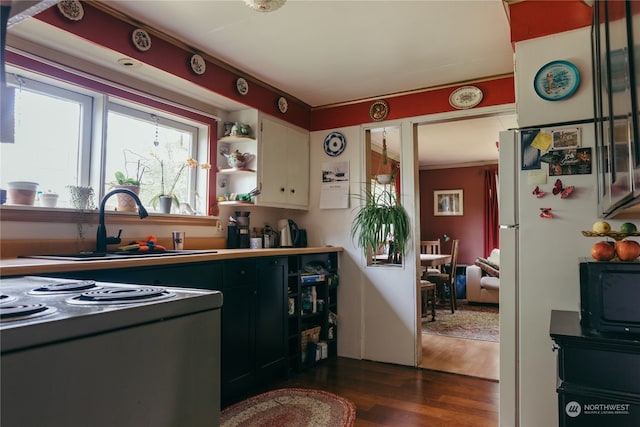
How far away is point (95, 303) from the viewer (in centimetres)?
72

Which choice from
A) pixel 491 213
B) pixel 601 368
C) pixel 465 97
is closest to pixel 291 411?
pixel 601 368

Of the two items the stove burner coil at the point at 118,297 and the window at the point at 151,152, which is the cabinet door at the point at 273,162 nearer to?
the window at the point at 151,152

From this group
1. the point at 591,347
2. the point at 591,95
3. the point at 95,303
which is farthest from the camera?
the point at 591,95

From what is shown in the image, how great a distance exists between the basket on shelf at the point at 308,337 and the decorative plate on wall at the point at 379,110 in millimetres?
1951

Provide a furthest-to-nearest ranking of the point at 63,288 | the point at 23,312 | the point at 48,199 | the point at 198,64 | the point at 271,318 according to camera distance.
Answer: the point at 271,318
the point at 198,64
the point at 48,199
the point at 63,288
the point at 23,312

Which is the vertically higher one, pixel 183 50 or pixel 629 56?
pixel 183 50

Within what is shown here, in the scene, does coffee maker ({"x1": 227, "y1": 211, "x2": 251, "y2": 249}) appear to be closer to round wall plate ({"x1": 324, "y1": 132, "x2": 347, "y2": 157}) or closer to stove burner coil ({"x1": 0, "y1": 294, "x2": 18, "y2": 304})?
round wall plate ({"x1": 324, "y1": 132, "x2": 347, "y2": 157})

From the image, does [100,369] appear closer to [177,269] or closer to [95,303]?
[95,303]

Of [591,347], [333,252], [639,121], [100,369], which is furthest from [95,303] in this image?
[333,252]

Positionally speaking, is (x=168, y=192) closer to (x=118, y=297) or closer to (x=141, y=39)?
(x=141, y=39)

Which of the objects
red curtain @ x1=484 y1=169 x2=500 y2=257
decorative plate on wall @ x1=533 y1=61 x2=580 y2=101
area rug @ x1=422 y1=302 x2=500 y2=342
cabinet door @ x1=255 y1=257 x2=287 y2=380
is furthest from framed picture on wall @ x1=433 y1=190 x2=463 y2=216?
decorative plate on wall @ x1=533 y1=61 x2=580 y2=101

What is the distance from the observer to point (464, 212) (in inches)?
296

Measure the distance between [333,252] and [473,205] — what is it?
4.63 meters

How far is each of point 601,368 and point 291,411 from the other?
1.75 meters
